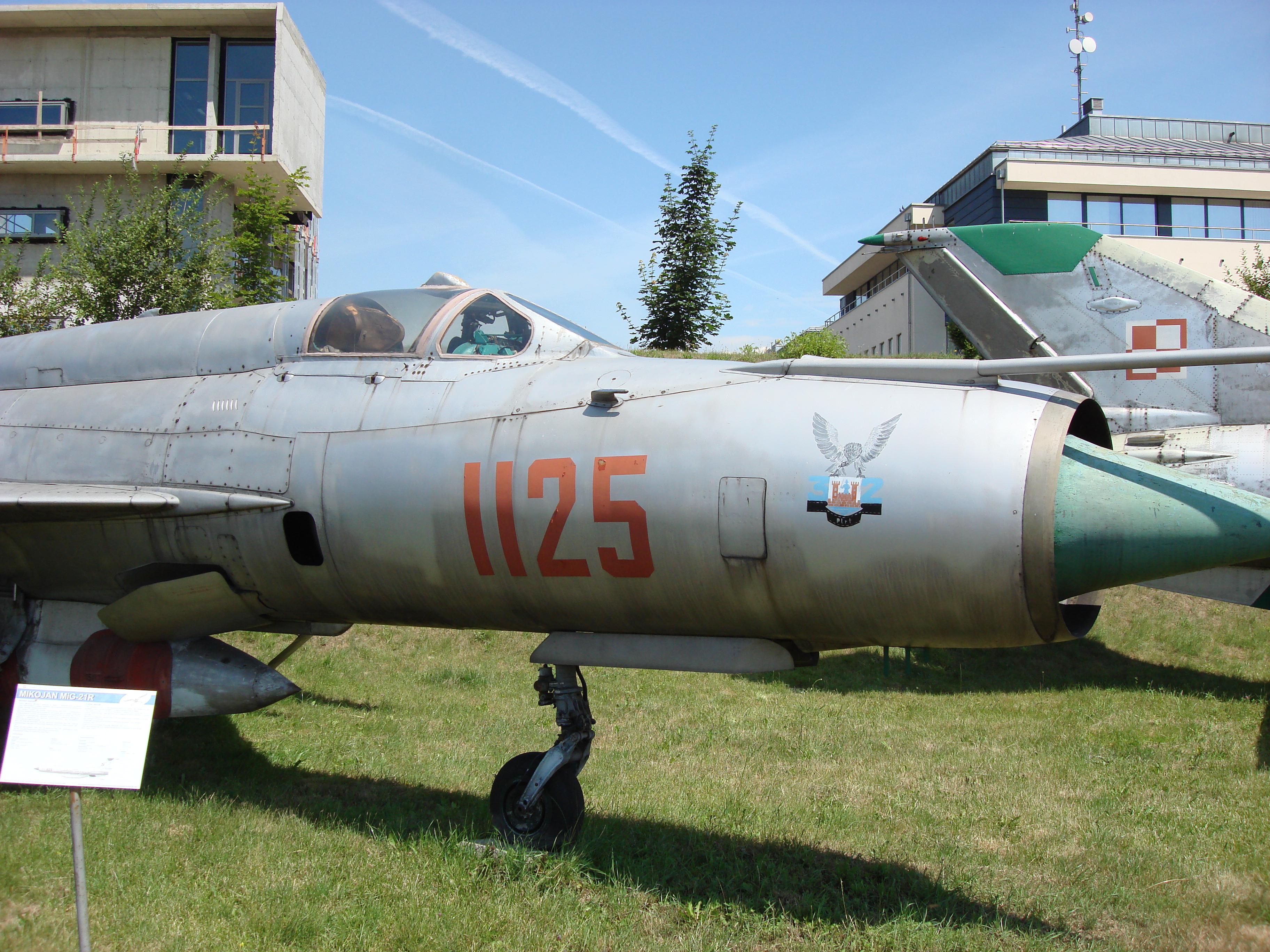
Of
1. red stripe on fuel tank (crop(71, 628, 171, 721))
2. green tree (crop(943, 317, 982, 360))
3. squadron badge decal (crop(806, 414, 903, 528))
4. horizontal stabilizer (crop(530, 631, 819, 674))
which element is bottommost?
red stripe on fuel tank (crop(71, 628, 171, 721))

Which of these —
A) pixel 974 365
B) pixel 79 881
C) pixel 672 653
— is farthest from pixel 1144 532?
pixel 79 881

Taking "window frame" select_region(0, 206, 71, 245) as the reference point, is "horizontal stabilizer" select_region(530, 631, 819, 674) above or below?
below

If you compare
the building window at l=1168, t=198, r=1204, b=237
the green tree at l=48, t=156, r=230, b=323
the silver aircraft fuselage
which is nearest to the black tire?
the silver aircraft fuselage

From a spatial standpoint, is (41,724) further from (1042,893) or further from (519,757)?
(1042,893)

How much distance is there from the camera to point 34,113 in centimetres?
2347

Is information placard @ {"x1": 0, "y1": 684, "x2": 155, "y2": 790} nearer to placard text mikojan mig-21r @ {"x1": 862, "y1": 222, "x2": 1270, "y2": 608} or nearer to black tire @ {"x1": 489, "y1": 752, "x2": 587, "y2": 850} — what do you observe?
black tire @ {"x1": 489, "y1": 752, "x2": 587, "y2": 850}

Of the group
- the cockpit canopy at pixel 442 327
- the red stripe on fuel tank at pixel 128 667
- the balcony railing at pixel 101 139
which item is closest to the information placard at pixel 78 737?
the red stripe on fuel tank at pixel 128 667

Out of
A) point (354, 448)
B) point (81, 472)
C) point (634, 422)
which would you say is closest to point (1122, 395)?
point (634, 422)

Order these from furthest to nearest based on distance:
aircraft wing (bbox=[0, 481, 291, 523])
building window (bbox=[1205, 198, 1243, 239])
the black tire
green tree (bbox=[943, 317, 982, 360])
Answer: building window (bbox=[1205, 198, 1243, 239]) < green tree (bbox=[943, 317, 982, 360]) < aircraft wing (bbox=[0, 481, 291, 523]) < the black tire

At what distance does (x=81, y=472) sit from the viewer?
6133mm

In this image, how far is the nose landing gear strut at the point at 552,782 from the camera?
503 cm

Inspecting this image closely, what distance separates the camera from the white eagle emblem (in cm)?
406

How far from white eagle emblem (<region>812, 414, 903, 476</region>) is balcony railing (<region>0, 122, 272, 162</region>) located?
21.7 meters

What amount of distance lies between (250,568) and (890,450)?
376 centimetres
